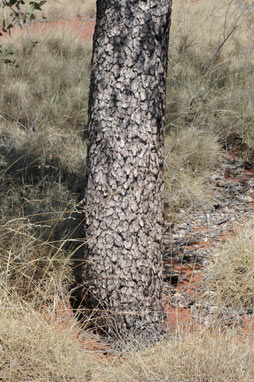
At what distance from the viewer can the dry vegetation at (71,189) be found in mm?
2584

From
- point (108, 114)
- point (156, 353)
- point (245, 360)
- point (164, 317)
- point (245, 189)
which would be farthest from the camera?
point (245, 189)

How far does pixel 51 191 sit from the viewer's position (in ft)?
14.4

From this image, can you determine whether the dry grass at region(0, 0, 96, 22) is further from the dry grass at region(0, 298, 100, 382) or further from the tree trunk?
the dry grass at region(0, 298, 100, 382)

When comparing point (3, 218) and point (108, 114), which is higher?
point (108, 114)

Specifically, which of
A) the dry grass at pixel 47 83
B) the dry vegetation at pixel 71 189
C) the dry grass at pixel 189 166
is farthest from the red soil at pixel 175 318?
the dry grass at pixel 47 83

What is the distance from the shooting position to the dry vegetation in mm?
2584

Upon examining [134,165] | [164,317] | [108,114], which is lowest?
[164,317]

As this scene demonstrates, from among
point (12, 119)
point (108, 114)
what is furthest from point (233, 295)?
point (12, 119)

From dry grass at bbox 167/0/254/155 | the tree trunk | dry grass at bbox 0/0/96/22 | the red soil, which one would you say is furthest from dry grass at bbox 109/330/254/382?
dry grass at bbox 0/0/96/22

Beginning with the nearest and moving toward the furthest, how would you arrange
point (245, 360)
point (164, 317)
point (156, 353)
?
point (245, 360)
point (156, 353)
point (164, 317)

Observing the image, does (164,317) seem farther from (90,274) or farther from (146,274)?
(90,274)

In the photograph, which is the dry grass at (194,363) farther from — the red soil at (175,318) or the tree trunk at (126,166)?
A: the tree trunk at (126,166)

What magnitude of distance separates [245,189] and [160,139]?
7.08 feet

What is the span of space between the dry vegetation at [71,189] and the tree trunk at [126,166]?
9.3 inches
